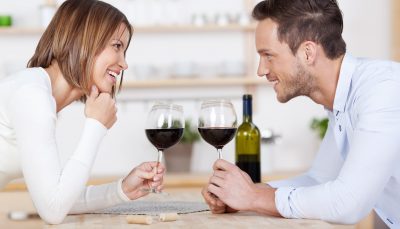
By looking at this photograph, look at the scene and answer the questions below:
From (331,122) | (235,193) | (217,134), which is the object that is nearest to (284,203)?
(235,193)

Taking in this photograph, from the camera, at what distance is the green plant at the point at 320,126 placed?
4645 mm

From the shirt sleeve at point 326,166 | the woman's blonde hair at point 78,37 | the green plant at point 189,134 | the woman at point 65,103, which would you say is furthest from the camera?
the green plant at point 189,134

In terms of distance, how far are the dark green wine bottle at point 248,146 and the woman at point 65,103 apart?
0.52 meters

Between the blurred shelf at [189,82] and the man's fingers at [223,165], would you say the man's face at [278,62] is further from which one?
the blurred shelf at [189,82]

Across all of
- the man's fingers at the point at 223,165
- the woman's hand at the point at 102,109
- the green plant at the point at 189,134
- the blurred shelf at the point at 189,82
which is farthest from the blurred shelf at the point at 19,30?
the man's fingers at the point at 223,165

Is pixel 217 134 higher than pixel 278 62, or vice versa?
pixel 278 62

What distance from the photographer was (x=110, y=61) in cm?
226

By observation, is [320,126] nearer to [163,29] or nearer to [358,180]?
[163,29]

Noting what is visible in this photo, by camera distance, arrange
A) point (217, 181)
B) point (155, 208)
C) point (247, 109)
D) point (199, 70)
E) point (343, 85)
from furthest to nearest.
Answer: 1. point (199, 70)
2. point (247, 109)
3. point (343, 85)
4. point (155, 208)
5. point (217, 181)

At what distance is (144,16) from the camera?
473cm

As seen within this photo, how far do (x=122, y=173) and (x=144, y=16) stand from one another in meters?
1.01

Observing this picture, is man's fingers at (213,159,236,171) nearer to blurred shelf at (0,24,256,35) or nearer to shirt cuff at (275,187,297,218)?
shirt cuff at (275,187,297,218)

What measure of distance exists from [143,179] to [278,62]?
58 cm

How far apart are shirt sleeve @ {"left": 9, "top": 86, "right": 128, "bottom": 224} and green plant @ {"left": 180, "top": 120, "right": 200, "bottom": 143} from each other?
264 cm
